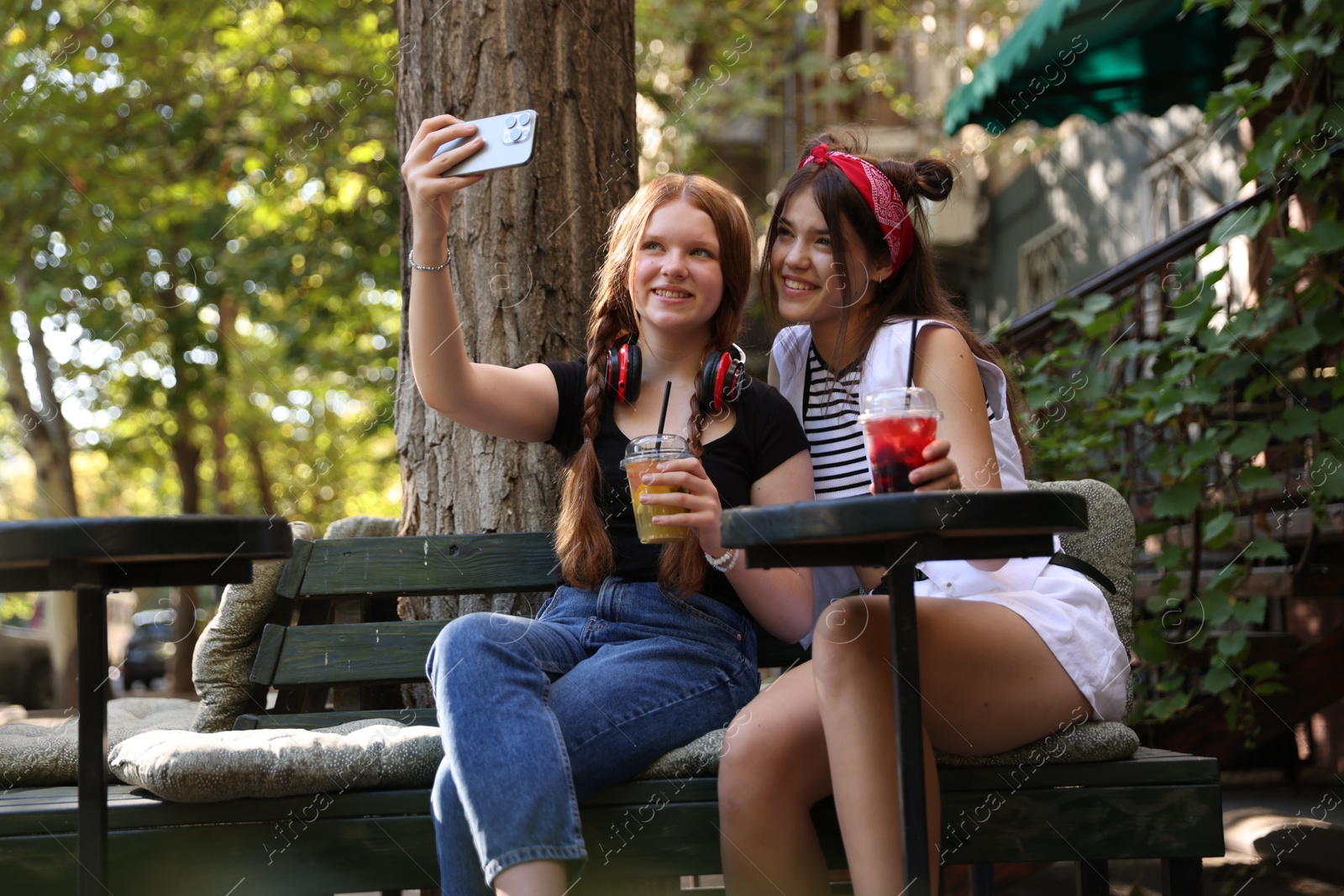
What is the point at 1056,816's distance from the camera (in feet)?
7.22

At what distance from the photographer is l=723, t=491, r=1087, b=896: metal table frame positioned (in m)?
1.69

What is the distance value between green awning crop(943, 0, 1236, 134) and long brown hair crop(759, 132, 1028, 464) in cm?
371

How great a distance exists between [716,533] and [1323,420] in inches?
106

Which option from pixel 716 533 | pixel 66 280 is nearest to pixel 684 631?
pixel 716 533

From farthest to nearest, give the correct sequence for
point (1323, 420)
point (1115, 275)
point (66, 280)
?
point (66, 280)
point (1115, 275)
point (1323, 420)

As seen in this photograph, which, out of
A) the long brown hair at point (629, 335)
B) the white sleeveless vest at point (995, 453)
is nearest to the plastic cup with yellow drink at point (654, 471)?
the long brown hair at point (629, 335)

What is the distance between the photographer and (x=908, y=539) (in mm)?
1773

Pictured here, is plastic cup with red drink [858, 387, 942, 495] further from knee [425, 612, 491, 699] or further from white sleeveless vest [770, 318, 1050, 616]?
knee [425, 612, 491, 699]

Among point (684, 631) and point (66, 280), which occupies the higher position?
point (66, 280)

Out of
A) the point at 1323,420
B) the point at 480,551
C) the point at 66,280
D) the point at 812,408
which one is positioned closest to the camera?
the point at 812,408

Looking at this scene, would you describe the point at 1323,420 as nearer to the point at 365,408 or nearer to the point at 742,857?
the point at 742,857

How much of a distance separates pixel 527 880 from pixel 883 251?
1.50m

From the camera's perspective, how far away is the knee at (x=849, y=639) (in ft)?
6.70

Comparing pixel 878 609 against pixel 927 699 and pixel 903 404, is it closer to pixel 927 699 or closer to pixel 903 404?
pixel 927 699
